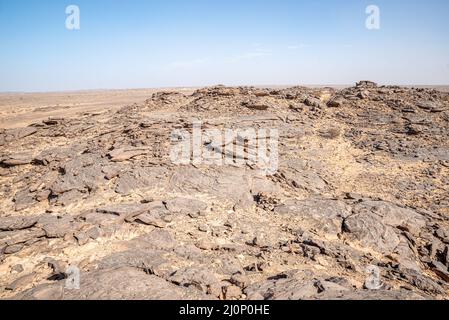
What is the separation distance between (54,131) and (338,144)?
41.6 ft

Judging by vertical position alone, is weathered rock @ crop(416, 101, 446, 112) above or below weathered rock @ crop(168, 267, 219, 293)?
above

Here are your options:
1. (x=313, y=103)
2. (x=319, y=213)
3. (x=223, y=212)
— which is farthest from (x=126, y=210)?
(x=313, y=103)

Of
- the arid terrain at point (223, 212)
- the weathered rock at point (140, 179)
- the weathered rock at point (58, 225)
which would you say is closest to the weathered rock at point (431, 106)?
the arid terrain at point (223, 212)

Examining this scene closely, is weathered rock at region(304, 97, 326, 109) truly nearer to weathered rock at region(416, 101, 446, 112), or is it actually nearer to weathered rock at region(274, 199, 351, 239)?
weathered rock at region(416, 101, 446, 112)

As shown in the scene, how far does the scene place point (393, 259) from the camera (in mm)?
6059

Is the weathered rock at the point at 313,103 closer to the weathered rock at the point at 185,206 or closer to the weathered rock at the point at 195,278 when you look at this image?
the weathered rock at the point at 185,206

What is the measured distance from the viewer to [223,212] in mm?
7590

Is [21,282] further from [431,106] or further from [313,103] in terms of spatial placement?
[431,106]

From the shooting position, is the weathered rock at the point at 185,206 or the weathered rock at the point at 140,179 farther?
the weathered rock at the point at 140,179

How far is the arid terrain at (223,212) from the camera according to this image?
16.2 ft

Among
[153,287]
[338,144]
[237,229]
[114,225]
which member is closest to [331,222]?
[237,229]

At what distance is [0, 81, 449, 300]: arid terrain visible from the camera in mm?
4945

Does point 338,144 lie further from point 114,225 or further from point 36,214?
point 36,214

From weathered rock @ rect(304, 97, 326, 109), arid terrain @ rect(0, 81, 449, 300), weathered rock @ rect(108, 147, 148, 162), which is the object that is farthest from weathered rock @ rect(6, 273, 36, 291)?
weathered rock @ rect(304, 97, 326, 109)
